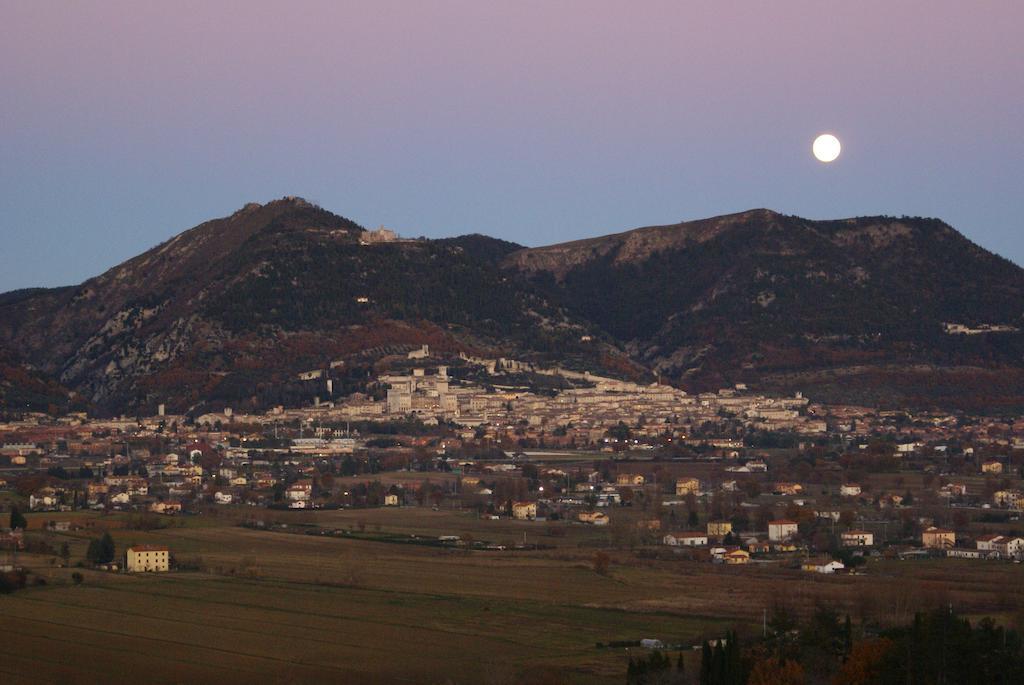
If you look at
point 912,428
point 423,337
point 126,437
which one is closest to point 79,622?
point 126,437

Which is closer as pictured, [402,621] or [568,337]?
[402,621]

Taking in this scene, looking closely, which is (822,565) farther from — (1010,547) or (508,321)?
(508,321)

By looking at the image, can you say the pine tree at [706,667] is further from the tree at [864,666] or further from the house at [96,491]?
the house at [96,491]

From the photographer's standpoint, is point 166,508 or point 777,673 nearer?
point 777,673

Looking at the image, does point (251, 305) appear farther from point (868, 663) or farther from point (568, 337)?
point (868, 663)

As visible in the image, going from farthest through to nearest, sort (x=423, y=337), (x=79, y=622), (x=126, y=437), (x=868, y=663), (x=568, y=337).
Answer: (x=568, y=337), (x=423, y=337), (x=126, y=437), (x=79, y=622), (x=868, y=663)

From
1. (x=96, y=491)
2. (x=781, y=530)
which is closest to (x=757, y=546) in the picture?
(x=781, y=530)

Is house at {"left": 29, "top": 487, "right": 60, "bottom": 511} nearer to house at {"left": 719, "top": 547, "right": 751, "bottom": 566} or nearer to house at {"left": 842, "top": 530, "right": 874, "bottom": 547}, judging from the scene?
house at {"left": 719, "top": 547, "right": 751, "bottom": 566}

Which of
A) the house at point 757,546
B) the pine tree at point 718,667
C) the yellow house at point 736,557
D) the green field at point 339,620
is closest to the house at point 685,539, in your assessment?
the house at point 757,546
